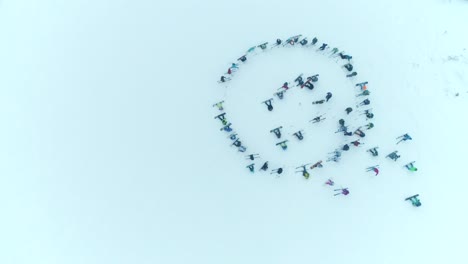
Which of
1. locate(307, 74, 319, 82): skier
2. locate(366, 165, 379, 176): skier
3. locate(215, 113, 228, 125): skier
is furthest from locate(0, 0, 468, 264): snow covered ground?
locate(307, 74, 319, 82): skier

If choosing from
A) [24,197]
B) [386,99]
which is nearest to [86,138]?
[24,197]

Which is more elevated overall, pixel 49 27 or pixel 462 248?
pixel 49 27

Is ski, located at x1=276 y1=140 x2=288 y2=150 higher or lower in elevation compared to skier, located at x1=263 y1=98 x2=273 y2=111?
lower

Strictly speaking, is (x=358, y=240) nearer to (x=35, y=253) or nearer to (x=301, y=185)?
(x=301, y=185)

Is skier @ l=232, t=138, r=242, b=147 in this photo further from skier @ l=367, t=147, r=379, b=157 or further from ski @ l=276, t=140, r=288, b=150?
skier @ l=367, t=147, r=379, b=157

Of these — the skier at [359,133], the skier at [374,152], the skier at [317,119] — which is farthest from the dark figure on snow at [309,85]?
the skier at [374,152]
